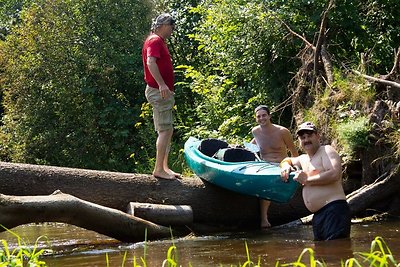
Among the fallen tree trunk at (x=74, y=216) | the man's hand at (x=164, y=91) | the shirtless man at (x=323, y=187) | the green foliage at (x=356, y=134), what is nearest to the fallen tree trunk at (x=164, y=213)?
the fallen tree trunk at (x=74, y=216)

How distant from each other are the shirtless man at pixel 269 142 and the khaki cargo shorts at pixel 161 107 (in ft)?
A: 3.93

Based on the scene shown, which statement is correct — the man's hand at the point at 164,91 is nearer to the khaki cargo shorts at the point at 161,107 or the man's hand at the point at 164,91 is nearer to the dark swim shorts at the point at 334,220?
the khaki cargo shorts at the point at 161,107

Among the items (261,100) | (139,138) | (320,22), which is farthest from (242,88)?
(139,138)

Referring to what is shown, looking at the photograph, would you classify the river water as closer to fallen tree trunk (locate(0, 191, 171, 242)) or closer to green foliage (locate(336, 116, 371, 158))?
fallen tree trunk (locate(0, 191, 171, 242))

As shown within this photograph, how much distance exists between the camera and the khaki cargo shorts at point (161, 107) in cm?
905

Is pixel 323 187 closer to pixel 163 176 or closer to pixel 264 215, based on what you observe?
pixel 264 215

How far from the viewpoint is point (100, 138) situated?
19.7m

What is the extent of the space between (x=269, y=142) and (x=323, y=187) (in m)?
2.18

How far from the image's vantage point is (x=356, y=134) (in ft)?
32.7

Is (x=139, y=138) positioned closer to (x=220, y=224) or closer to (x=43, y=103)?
(x=43, y=103)

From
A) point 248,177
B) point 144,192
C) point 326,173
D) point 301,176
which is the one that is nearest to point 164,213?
point 144,192

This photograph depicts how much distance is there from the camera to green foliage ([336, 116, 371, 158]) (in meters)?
9.96

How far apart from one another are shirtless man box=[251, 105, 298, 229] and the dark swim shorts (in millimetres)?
1962

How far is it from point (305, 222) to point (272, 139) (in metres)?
1.09
